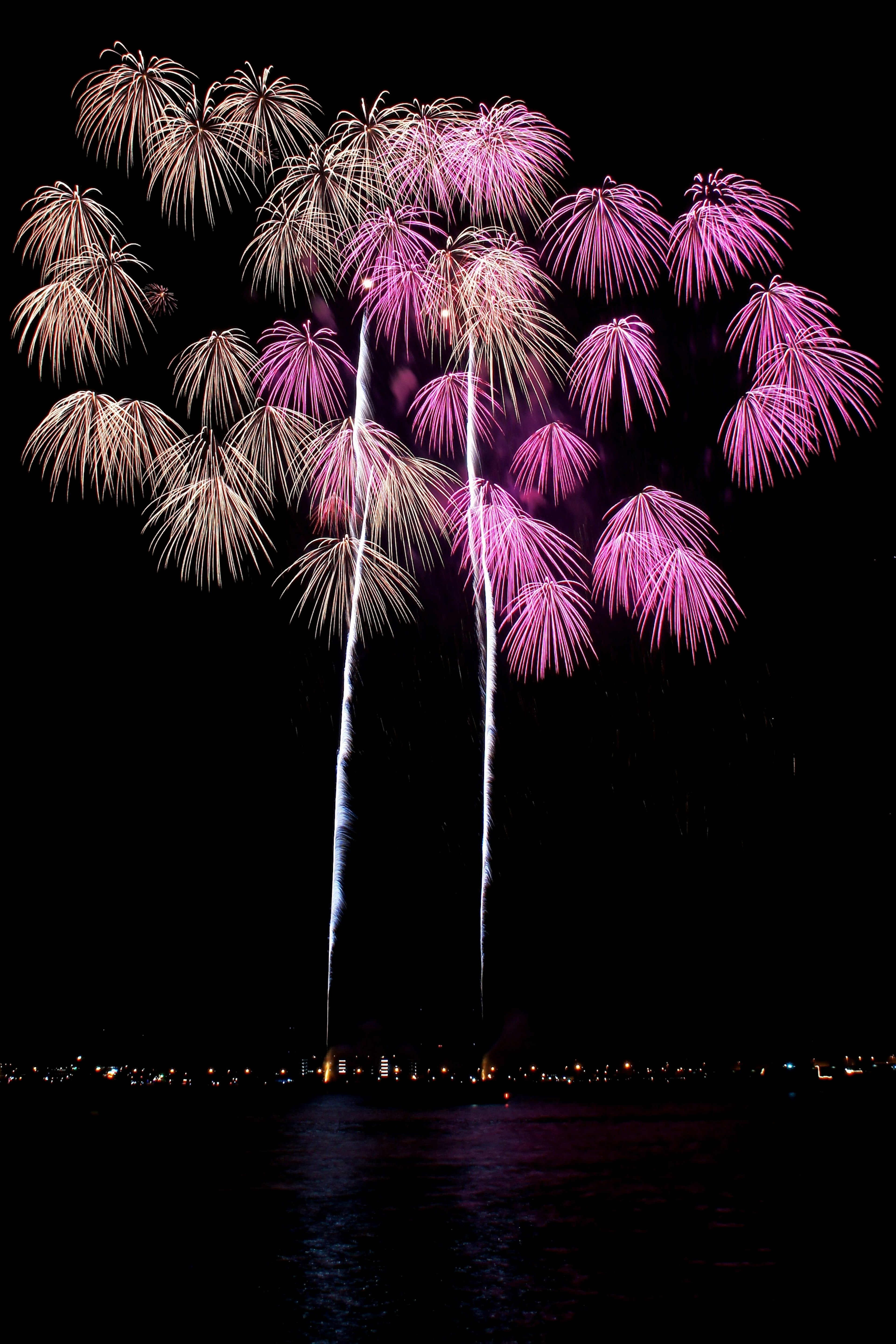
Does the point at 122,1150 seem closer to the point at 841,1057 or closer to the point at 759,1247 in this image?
the point at 759,1247

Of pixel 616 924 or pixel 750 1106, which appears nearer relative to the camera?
pixel 750 1106

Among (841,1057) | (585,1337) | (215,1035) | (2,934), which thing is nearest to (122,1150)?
(585,1337)

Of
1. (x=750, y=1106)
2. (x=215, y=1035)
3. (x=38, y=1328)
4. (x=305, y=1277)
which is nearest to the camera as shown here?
(x=38, y=1328)

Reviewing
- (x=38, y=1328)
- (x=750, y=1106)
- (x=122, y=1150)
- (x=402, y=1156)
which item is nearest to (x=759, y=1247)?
(x=38, y=1328)

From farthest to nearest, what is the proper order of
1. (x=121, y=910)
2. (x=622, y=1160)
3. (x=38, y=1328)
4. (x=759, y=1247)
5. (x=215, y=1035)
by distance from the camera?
(x=215, y=1035) → (x=121, y=910) → (x=622, y=1160) → (x=759, y=1247) → (x=38, y=1328)

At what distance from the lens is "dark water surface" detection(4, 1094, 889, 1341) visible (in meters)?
11.9

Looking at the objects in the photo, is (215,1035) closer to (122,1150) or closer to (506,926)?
(506,926)

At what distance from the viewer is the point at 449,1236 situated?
696 inches

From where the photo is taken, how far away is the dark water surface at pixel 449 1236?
1185 centimetres

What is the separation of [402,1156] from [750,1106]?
1715 inches

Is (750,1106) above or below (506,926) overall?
below

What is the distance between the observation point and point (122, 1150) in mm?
39250

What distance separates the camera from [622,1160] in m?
31.9

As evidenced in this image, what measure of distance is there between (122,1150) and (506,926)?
230 feet
